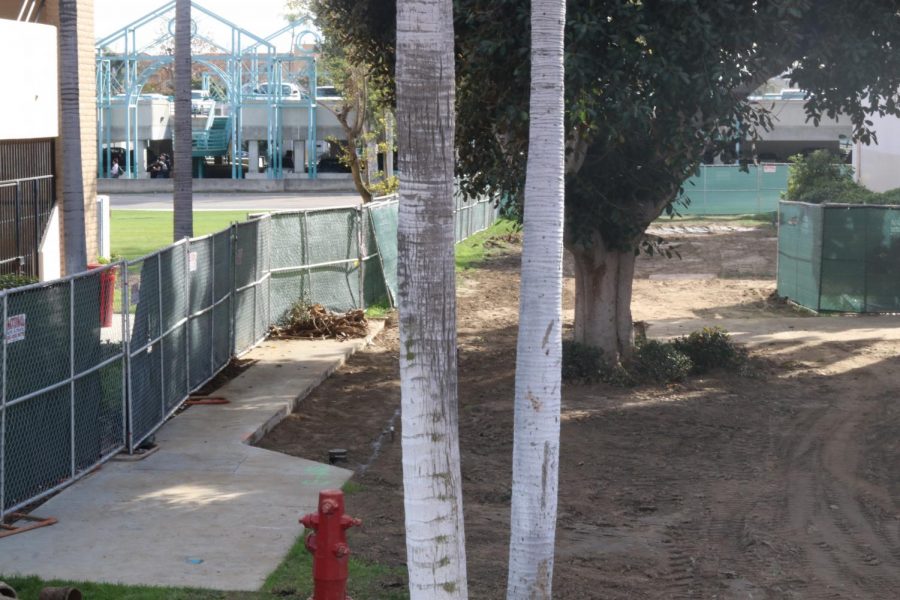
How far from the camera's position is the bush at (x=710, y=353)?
15.9 metres

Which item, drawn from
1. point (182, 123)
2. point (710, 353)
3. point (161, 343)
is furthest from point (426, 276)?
point (182, 123)

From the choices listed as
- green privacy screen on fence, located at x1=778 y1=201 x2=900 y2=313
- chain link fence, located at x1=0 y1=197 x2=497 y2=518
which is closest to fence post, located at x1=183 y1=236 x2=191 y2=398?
chain link fence, located at x1=0 y1=197 x2=497 y2=518

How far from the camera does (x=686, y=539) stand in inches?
358

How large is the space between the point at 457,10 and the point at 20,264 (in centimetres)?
880

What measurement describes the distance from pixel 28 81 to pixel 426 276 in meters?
13.8

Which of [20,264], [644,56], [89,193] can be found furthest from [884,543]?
[89,193]

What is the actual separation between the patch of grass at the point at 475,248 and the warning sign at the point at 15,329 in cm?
1874

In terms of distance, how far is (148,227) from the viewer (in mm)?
37969

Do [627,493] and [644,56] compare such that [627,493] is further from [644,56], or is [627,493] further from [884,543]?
[644,56]

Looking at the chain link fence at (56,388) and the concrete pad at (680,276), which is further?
the concrete pad at (680,276)

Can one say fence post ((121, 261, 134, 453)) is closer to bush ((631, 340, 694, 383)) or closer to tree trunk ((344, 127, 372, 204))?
bush ((631, 340, 694, 383))

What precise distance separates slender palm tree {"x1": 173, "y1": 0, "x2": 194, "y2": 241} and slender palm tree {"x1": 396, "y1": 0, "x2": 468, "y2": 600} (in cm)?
1058

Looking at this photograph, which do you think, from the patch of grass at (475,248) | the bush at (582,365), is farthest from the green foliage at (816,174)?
the bush at (582,365)

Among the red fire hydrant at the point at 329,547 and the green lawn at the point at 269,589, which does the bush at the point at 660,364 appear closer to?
the green lawn at the point at 269,589
